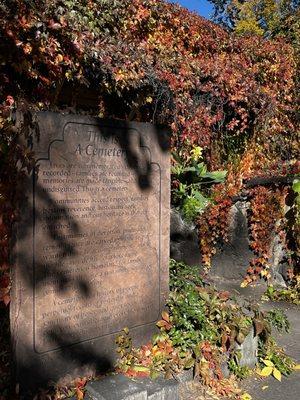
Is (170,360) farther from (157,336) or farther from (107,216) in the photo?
(107,216)

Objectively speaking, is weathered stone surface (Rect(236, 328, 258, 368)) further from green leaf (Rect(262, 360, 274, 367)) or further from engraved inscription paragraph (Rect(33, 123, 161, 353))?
engraved inscription paragraph (Rect(33, 123, 161, 353))

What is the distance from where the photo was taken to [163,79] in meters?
6.01

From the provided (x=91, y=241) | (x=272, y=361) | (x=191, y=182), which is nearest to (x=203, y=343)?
(x=272, y=361)

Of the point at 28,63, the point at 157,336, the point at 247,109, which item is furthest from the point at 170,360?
the point at 247,109

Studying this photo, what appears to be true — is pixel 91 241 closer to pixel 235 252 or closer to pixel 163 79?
pixel 235 252

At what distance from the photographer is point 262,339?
152 inches

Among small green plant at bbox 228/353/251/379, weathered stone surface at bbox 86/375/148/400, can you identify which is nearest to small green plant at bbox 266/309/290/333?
small green plant at bbox 228/353/251/379

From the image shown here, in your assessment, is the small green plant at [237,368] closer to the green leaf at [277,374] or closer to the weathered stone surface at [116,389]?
the green leaf at [277,374]

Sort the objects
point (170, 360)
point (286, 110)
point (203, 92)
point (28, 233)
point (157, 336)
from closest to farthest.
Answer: point (28, 233), point (170, 360), point (157, 336), point (203, 92), point (286, 110)

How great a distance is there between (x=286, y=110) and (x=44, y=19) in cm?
476

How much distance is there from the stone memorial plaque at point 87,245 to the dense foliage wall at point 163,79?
0.18 m

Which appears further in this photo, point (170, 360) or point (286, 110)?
point (286, 110)

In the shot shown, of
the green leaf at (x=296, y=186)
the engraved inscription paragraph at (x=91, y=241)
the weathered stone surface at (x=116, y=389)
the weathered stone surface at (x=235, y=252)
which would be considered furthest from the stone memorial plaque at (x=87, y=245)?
the green leaf at (x=296, y=186)

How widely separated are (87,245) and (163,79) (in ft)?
12.0
